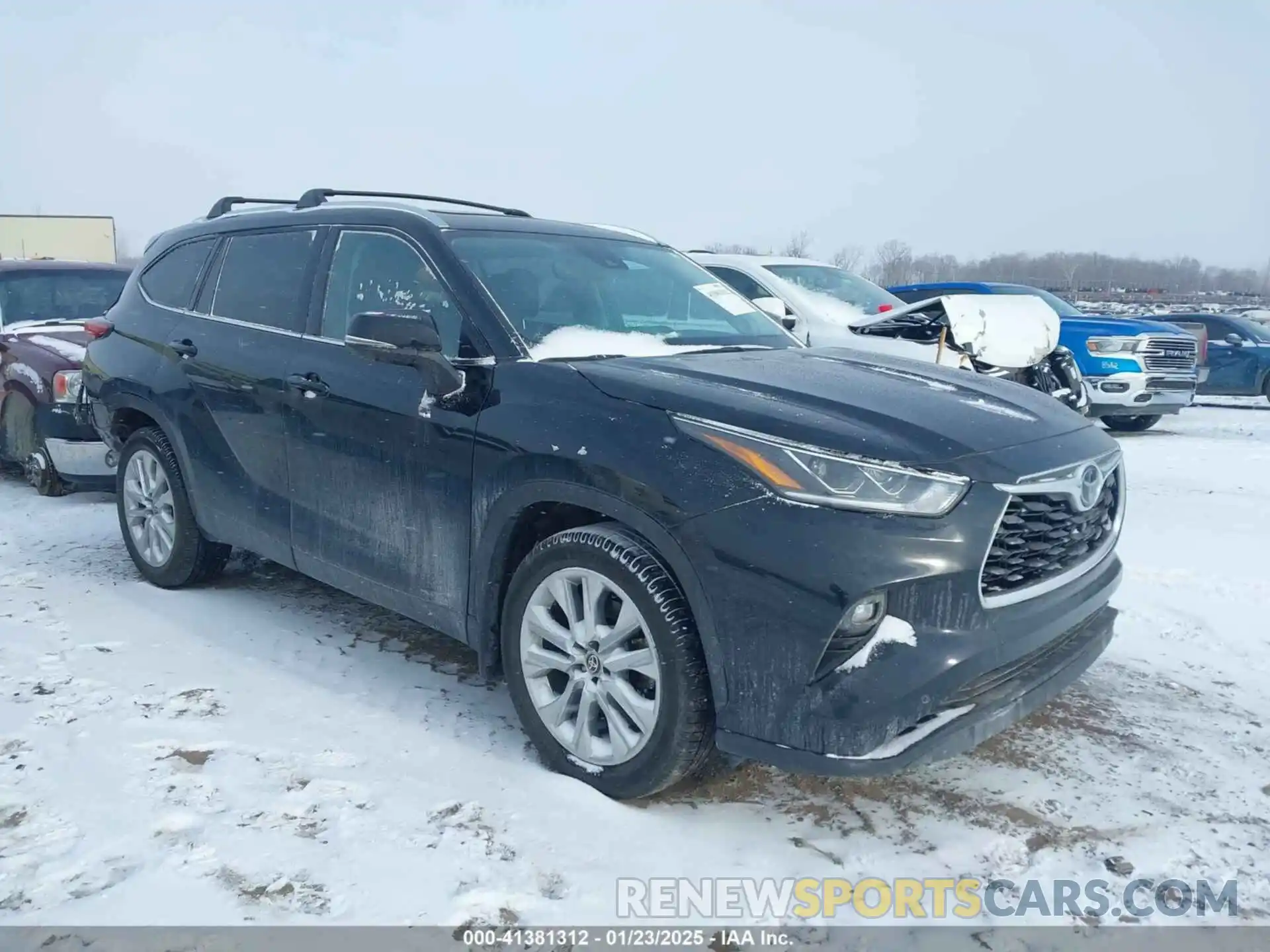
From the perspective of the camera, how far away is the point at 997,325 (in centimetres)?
694

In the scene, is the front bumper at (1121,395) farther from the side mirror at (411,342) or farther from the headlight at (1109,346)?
the side mirror at (411,342)

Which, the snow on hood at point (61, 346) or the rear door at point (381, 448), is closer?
the rear door at point (381, 448)

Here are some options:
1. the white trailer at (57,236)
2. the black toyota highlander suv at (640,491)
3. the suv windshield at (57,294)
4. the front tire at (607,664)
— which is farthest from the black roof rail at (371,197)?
the white trailer at (57,236)

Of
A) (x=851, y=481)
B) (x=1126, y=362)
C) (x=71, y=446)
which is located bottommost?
(x=71, y=446)

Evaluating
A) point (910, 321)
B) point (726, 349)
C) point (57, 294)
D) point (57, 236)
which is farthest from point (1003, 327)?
point (57, 236)

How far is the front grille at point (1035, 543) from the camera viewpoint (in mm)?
2676

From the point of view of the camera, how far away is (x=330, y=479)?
3.78 m

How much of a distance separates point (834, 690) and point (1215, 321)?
629 inches

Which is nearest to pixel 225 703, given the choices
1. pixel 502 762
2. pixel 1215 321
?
pixel 502 762

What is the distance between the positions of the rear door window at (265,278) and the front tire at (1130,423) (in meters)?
9.94

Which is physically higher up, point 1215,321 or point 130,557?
point 1215,321

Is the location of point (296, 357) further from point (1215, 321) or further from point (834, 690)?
point (1215, 321)

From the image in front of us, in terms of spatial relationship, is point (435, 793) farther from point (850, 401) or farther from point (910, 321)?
point (910, 321)

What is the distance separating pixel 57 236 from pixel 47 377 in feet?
46.8
